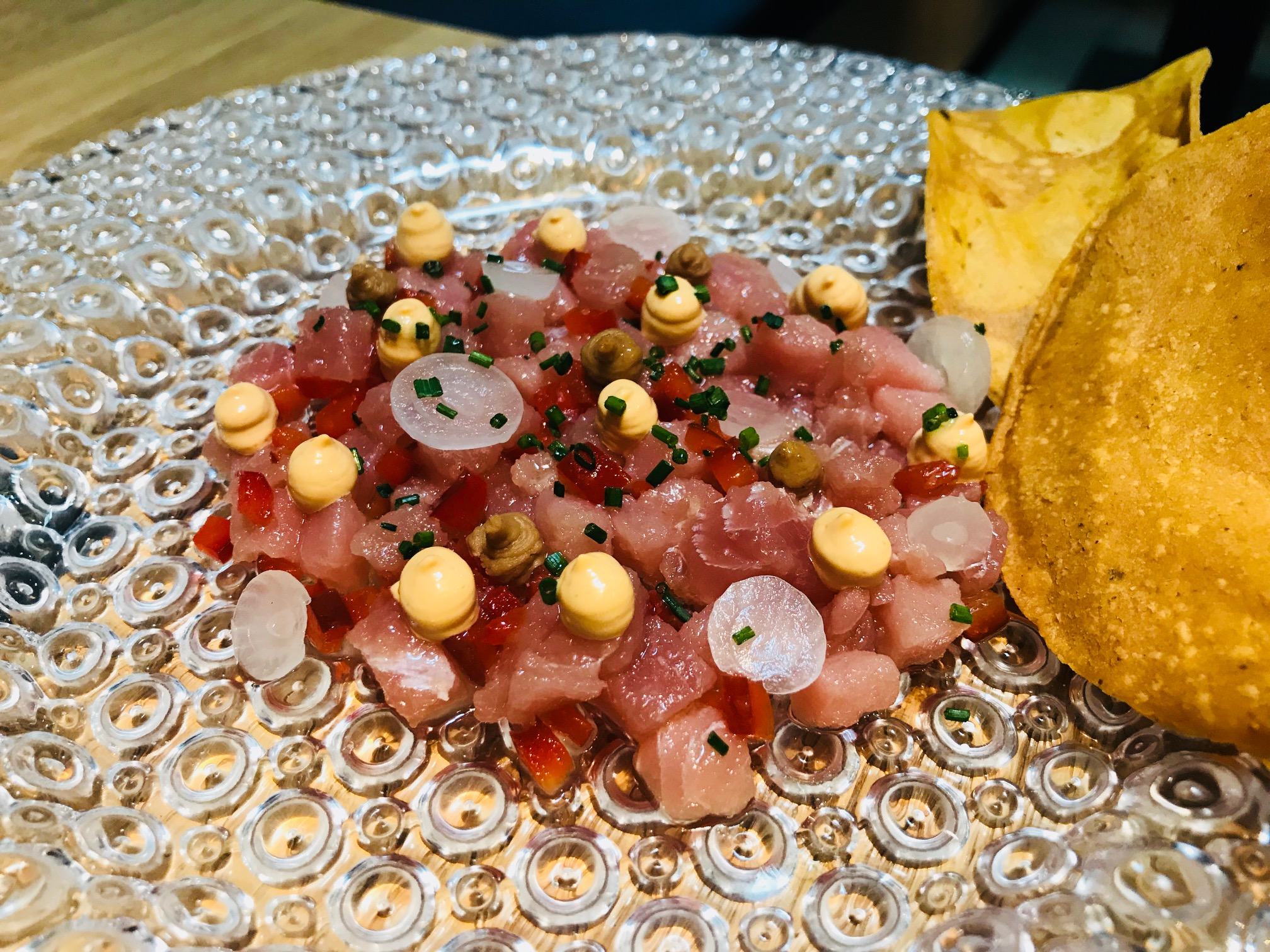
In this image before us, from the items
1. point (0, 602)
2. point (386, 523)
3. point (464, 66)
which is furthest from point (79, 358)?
point (464, 66)

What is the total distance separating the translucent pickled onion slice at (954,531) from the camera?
72.8 inches

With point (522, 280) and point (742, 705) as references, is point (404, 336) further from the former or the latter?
point (742, 705)

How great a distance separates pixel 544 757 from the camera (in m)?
1.69

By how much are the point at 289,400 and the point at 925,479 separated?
1.62 metres

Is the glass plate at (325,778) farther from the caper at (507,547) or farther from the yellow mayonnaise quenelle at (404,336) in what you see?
the yellow mayonnaise quenelle at (404,336)

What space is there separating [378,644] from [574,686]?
43 cm

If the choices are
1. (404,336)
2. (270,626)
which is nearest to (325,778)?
(270,626)

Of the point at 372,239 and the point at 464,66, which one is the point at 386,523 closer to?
the point at 372,239

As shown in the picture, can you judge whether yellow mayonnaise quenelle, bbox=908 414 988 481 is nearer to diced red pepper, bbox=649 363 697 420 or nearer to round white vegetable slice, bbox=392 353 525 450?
diced red pepper, bbox=649 363 697 420

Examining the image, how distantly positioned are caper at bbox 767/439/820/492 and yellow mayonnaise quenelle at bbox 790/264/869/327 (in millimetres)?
545

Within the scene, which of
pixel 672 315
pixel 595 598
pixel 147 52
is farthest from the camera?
pixel 147 52

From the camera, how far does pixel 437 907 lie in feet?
4.99

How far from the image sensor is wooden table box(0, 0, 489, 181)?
3.21 meters

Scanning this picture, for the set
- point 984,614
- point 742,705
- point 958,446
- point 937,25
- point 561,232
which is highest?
point 561,232
